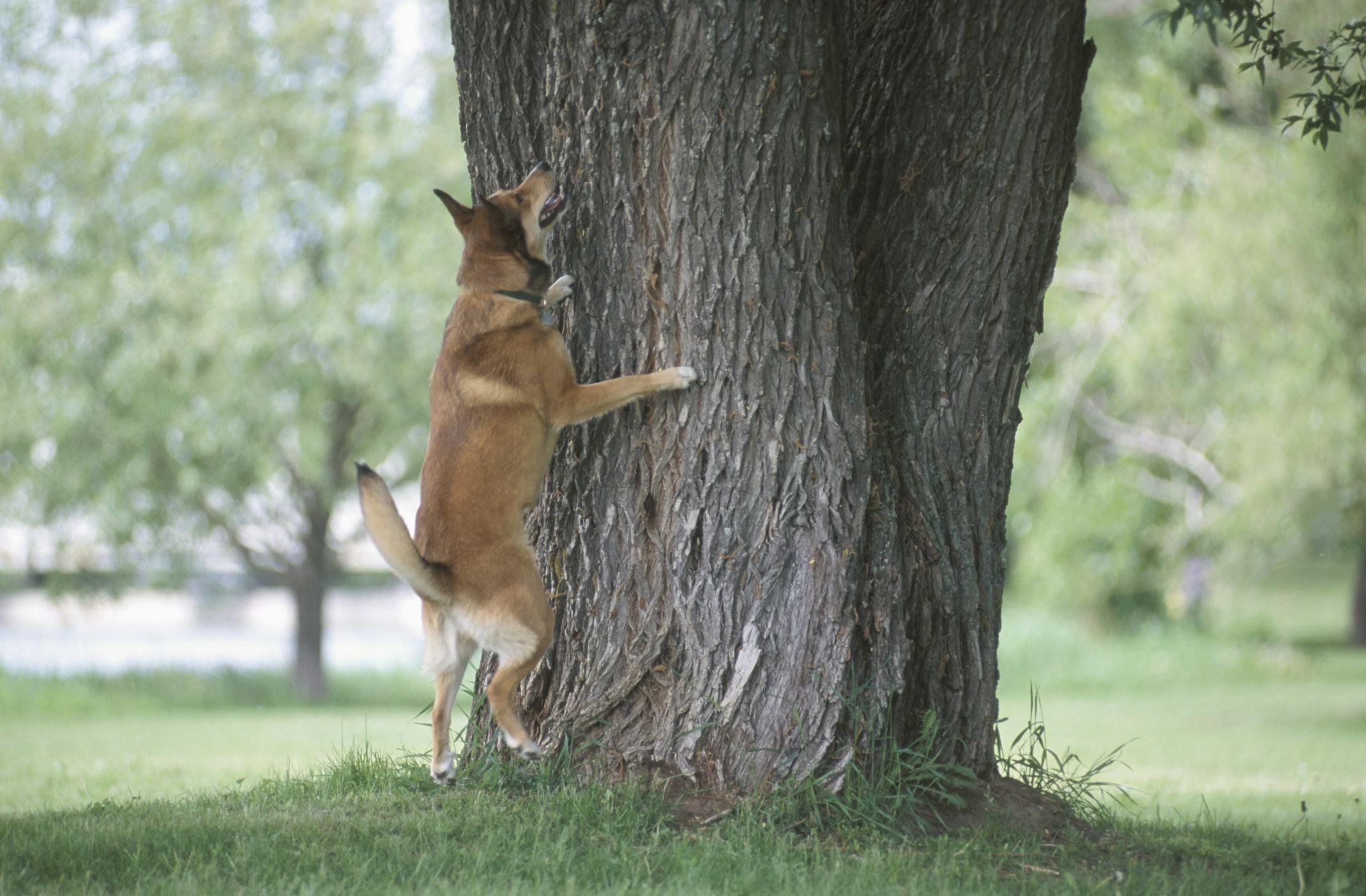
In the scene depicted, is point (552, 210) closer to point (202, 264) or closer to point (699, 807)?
point (699, 807)

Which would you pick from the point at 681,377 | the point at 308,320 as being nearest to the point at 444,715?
the point at 681,377

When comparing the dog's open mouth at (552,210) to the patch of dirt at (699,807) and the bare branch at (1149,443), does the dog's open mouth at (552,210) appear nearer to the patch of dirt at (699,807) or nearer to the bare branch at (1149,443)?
the patch of dirt at (699,807)

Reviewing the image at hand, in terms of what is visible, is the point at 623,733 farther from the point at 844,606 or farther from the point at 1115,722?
the point at 1115,722

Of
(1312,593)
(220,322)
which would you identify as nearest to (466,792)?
(220,322)

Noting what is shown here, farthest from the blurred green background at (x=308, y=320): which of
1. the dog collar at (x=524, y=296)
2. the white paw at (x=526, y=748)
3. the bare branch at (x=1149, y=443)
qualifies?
the dog collar at (x=524, y=296)

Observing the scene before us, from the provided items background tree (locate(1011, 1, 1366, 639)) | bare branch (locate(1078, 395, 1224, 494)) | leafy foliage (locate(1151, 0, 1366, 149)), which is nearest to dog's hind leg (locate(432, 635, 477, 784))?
leafy foliage (locate(1151, 0, 1366, 149))

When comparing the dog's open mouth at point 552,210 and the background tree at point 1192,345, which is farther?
the background tree at point 1192,345

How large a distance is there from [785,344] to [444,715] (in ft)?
6.17

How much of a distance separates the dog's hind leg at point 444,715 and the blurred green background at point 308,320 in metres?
6.73

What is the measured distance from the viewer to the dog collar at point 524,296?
499 cm

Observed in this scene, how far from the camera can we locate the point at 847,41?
526 centimetres

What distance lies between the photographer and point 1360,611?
78.7ft

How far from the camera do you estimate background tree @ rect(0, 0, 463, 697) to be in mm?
13688

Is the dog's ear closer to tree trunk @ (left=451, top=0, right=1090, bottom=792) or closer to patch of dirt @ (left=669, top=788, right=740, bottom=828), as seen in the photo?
tree trunk @ (left=451, top=0, right=1090, bottom=792)
